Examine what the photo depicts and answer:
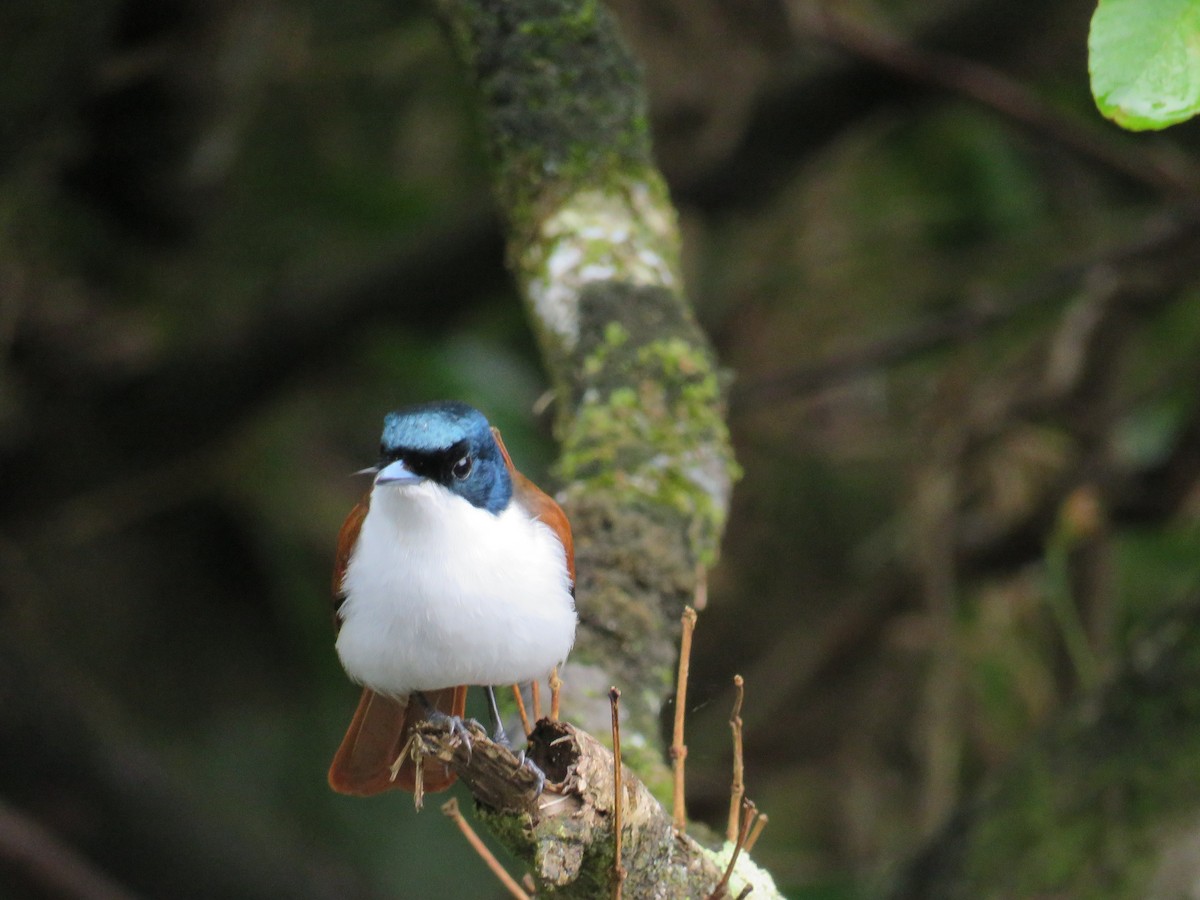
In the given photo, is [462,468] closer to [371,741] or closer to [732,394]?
[371,741]

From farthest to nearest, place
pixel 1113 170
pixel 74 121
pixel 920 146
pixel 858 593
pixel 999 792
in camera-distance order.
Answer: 1. pixel 920 146
2. pixel 858 593
3. pixel 1113 170
4. pixel 74 121
5. pixel 999 792

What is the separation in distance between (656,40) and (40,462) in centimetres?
278

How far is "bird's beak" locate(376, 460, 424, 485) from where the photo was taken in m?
2.37

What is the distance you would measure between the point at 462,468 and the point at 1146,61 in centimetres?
137

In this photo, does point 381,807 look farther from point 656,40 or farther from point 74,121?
point 656,40

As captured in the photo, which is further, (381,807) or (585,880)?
(381,807)

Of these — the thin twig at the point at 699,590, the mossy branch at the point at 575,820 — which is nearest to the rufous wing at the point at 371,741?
the thin twig at the point at 699,590

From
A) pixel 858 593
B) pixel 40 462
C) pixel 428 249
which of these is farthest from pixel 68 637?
pixel 858 593

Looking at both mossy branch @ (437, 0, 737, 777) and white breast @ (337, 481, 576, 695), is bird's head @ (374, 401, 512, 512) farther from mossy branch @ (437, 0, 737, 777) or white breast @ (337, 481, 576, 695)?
mossy branch @ (437, 0, 737, 777)

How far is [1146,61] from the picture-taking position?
62.1 inches

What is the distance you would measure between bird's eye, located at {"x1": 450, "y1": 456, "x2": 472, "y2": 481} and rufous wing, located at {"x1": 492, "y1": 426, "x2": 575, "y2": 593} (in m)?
0.16

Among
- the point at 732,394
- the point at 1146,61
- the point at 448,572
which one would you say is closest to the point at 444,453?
the point at 448,572

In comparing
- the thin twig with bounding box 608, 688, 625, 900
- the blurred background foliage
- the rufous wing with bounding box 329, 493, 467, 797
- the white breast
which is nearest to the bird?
the white breast

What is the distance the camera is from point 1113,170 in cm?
517
